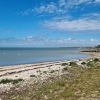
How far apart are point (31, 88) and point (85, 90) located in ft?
13.4

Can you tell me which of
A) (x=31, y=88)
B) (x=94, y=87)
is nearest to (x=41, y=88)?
(x=31, y=88)

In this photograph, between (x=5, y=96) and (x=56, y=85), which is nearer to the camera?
(x=5, y=96)

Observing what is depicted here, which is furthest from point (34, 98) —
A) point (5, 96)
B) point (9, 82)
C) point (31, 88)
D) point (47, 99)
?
point (9, 82)

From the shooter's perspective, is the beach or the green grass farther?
the beach

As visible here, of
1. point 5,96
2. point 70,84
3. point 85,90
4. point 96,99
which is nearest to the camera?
point 96,99

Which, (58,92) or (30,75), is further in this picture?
(30,75)

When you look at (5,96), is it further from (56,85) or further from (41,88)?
(56,85)

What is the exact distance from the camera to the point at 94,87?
18.7 m

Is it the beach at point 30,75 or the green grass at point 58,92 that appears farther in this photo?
the beach at point 30,75

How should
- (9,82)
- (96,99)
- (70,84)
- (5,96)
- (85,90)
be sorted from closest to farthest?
(96,99) → (5,96) → (85,90) → (70,84) → (9,82)

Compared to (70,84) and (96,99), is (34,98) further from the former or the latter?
(70,84)

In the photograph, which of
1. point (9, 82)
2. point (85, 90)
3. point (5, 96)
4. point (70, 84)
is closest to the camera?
point (5, 96)

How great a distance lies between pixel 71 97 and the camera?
15.9m

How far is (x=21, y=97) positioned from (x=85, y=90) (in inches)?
182
